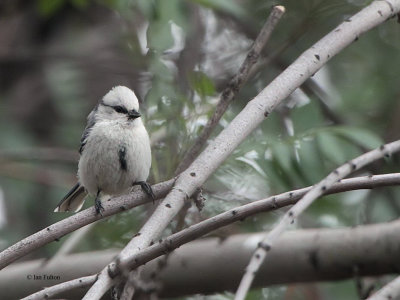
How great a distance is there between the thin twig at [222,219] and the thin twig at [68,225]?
41cm

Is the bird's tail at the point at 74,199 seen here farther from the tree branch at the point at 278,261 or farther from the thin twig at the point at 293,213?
the thin twig at the point at 293,213

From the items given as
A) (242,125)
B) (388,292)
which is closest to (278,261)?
(242,125)

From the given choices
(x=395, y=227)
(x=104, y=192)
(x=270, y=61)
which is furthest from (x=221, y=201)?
(x=395, y=227)

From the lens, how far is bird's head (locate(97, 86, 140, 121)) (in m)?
3.77

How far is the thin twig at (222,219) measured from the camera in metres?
2.17

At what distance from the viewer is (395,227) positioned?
3.02 m

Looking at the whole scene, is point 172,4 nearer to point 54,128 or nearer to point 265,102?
point 265,102

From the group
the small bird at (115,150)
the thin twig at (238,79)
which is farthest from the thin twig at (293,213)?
the small bird at (115,150)

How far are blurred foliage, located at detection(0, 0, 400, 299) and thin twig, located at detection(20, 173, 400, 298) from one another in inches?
40.7

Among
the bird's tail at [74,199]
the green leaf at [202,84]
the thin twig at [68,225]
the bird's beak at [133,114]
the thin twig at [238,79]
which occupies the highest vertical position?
the bird's beak at [133,114]

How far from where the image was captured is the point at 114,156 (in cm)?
371

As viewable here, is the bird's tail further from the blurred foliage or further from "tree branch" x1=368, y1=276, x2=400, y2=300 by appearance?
"tree branch" x1=368, y1=276, x2=400, y2=300

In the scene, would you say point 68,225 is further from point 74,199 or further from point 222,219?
point 74,199

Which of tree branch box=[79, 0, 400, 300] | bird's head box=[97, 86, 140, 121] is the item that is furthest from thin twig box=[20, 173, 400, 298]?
bird's head box=[97, 86, 140, 121]
